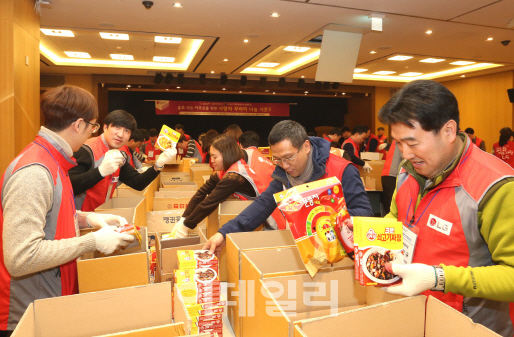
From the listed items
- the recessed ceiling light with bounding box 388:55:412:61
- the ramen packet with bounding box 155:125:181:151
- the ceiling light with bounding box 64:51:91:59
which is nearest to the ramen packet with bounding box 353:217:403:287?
the ramen packet with bounding box 155:125:181:151

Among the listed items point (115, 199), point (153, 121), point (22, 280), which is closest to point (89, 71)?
point (153, 121)

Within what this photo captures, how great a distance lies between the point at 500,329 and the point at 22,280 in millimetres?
1513

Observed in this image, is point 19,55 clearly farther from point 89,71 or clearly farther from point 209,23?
point 89,71

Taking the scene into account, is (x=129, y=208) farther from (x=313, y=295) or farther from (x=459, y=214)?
(x=459, y=214)

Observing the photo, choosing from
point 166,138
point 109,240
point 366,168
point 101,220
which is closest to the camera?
point 109,240

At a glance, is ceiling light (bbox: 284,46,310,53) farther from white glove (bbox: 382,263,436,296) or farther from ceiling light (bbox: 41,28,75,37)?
white glove (bbox: 382,263,436,296)

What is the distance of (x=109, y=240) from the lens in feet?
4.12

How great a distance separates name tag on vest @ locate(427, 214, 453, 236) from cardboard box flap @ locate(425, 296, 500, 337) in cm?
22

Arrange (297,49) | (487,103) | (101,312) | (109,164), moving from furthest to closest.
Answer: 1. (487,103)
2. (297,49)
3. (109,164)
4. (101,312)

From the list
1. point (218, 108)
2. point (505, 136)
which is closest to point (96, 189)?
point (505, 136)

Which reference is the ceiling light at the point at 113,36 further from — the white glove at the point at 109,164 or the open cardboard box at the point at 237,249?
the open cardboard box at the point at 237,249

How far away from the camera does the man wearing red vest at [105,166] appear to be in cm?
205

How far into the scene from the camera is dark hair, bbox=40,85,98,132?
4.29ft

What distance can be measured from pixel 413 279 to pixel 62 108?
127 cm
